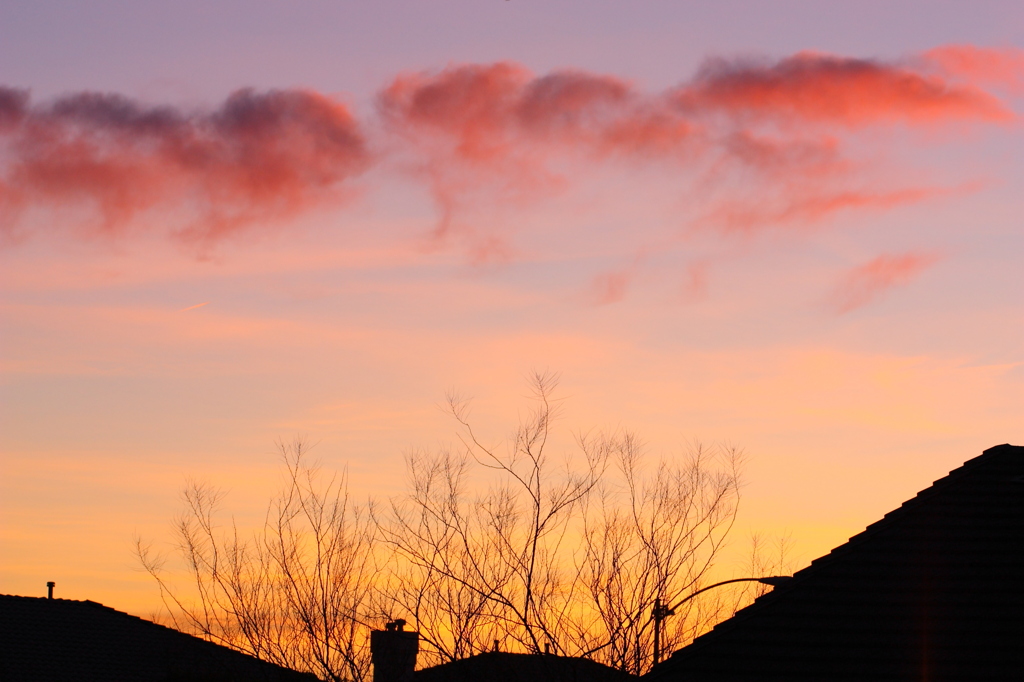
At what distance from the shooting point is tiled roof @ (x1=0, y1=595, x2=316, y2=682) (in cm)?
2903

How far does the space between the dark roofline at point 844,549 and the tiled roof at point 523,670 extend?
7974 mm

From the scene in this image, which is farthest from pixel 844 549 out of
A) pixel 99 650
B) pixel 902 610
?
pixel 99 650

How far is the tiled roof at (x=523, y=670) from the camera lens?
968 inches

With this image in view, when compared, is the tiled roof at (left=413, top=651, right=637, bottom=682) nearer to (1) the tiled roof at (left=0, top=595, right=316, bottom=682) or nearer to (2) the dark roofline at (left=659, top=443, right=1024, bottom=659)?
(1) the tiled roof at (left=0, top=595, right=316, bottom=682)

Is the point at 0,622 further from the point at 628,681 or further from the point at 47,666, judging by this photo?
the point at 628,681

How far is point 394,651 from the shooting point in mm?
26672

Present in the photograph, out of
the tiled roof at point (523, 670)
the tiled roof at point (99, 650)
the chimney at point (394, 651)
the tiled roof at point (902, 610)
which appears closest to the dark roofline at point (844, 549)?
the tiled roof at point (902, 610)

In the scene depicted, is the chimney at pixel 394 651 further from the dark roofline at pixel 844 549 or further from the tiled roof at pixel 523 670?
the dark roofline at pixel 844 549

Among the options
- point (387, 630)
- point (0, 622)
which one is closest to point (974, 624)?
point (387, 630)

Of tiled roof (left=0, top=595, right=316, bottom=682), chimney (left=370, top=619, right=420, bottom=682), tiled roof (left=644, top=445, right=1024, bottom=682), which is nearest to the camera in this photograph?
tiled roof (left=644, top=445, right=1024, bottom=682)

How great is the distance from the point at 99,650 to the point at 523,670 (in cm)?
1323

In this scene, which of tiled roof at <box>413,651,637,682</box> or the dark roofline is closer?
the dark roofline

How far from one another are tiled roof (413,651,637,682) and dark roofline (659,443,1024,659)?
7.97 m

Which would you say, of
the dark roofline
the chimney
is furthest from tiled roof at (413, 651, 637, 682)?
the dark roofline
